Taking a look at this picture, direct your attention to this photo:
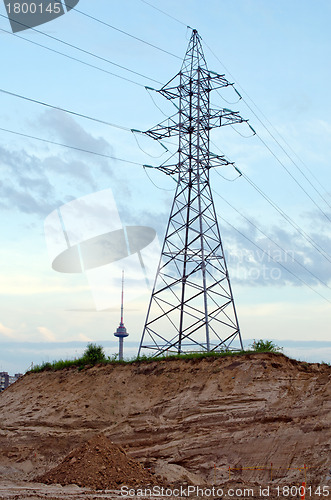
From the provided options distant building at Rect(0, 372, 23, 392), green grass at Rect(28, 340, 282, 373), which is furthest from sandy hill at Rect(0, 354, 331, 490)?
distant building at Rect(0, 372, 23, 392)

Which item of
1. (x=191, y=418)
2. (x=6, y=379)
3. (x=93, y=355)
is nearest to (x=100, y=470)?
(x=191, y=418)

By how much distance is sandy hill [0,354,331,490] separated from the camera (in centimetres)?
2070

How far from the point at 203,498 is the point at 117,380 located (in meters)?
10.6

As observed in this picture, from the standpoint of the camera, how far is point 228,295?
28.9 m

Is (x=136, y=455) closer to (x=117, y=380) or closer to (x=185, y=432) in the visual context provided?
(x=185, y=432)

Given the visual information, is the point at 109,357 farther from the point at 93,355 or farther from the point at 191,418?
the point at 191,418

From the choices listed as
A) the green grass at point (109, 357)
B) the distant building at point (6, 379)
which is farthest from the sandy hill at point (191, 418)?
the distant building at point (6, 379)

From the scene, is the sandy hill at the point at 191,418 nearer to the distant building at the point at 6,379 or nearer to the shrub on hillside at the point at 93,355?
the shrub on hillside at the point at 93,355

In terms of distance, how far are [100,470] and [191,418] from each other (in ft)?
15.4

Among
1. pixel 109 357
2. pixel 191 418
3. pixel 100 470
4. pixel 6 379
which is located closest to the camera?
pixel 100 470

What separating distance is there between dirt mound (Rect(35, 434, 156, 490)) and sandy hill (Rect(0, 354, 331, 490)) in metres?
1.19

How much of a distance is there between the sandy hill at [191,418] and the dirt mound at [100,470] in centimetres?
119

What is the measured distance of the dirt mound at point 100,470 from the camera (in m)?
20.2

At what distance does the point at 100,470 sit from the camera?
20.6 m
